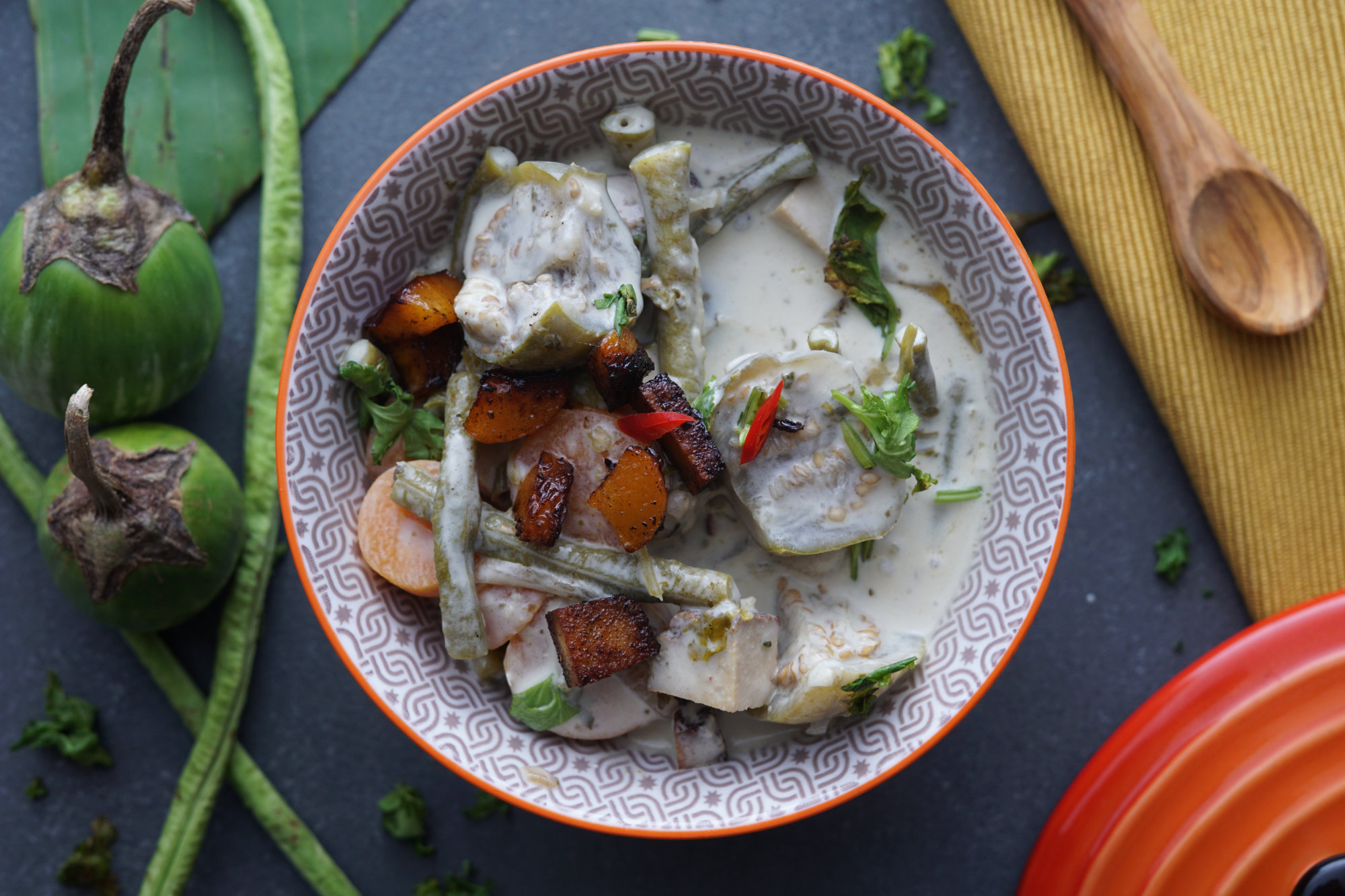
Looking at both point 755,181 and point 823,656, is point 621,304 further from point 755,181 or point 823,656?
point 823,656

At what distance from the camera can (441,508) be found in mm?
1989

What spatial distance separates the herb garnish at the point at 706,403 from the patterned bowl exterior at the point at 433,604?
0.72 meters

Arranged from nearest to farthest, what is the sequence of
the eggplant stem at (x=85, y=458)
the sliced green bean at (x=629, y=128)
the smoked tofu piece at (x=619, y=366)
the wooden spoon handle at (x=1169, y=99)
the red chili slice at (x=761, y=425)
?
the eggplant stem at (x=85, y=458)
the smoked tofu piece at (x=619, y=366)
the red chili slice at (x=761, y=425)
the sliced green bean at (x=629, y=128)
the wooden spoon handle at (x=1169, y=99)

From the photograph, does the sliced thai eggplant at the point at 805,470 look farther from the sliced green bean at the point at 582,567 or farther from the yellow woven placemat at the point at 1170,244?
the yellow woven placemat at the point at 1170,244

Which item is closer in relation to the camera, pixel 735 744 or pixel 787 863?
pixel 735 744

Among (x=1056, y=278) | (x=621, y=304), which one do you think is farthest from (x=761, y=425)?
(x=1056, y=278)

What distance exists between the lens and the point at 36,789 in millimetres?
2602

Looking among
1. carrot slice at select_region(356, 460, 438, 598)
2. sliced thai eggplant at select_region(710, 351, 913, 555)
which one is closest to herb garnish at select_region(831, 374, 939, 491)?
sliced thai eggplant at select_region(710, 351, 913, 555)

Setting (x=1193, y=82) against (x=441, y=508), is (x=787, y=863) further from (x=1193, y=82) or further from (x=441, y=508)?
(x=1193, y=82)

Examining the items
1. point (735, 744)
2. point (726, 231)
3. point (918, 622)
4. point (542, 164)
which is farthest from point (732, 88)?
point (735, 744)

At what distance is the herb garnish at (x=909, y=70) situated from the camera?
8.38ft

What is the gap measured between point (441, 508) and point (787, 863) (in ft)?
4.93

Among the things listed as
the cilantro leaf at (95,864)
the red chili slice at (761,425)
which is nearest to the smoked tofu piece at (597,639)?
the red chili slice at (761,425)

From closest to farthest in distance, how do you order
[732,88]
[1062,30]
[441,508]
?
[441,508] → [732,88] → [1062,30]
